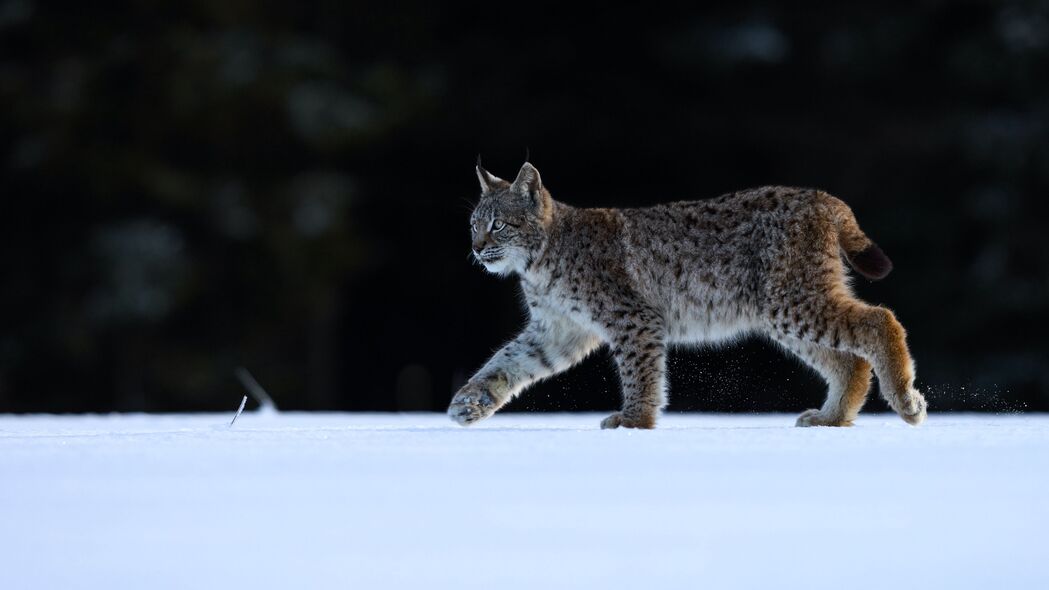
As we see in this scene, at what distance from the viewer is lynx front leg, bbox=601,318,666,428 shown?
6395 millimetres

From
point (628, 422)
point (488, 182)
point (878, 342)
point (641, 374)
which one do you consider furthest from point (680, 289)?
point (488, 182)

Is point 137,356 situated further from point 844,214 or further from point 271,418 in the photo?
point 844,214

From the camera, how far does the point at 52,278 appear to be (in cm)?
1695

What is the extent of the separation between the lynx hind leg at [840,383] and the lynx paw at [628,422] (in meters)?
0.58

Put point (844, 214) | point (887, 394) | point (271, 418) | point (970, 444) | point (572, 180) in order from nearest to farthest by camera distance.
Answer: point (970, 444)
point (887, 394)
point (844, 214)
point (271, 418)
point (572, 180)

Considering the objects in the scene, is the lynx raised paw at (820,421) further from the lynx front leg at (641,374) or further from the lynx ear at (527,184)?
the lynx ear at (527,184)

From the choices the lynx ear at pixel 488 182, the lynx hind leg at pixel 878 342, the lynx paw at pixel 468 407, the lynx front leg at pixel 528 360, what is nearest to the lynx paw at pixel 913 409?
the lynx hind leg at pixel 878 342

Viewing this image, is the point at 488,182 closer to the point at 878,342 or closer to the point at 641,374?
the point at 641,374

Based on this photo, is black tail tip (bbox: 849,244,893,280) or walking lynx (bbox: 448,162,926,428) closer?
walking lynx (bbox: 448,162,926,428)

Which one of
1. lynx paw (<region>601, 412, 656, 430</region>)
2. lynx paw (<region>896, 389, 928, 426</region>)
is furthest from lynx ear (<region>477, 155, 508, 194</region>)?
lynx paw (<region>896, 389, 928, 426</region>)

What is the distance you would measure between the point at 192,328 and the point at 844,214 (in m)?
11.6

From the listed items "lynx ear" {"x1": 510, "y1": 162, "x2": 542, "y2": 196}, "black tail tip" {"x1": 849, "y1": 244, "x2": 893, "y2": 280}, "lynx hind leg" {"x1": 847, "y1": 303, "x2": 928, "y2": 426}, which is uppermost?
"lynx ear" {"x1": 510, "y1": 162, "x2": 542, "y2": 196}

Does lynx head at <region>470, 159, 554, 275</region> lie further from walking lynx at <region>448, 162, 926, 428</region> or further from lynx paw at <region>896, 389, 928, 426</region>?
lynx paw at <region>896, 389, 928, 426</region>

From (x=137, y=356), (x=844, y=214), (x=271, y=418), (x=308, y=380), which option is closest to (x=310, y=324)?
(x=308, y=380)
